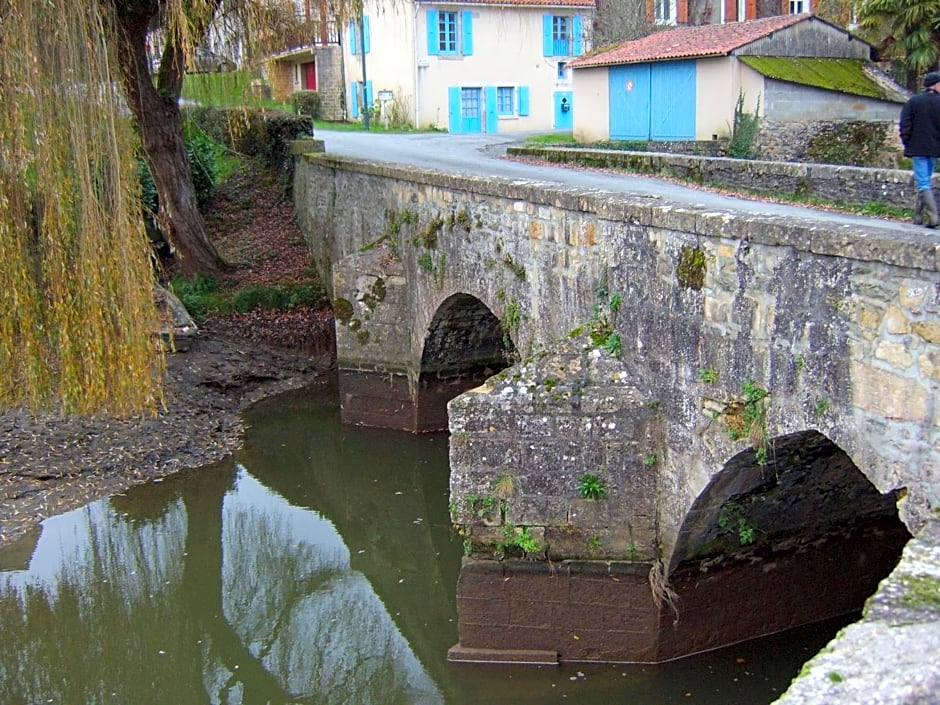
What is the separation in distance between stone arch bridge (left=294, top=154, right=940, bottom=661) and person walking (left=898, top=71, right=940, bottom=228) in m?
0.84

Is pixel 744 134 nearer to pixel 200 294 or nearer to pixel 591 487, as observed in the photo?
pixel 200 294

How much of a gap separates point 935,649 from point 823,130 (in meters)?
13.9

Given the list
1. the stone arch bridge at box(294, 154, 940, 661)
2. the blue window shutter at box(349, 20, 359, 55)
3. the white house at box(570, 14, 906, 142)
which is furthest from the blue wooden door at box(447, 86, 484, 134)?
the stone arch bridge at box(294, 154, 940, 661)

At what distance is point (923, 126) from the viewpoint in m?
6.98

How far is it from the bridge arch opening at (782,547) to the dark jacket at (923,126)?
6.83ft

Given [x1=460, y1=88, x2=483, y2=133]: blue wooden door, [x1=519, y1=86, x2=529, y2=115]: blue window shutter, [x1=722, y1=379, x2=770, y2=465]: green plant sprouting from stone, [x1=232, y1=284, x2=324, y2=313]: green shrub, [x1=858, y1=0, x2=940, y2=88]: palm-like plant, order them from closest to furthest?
[x1=722, y1=379, x2=770, y2=465]: green plant sprouting from stone, [x1=858, y1=0, x2=940, y2=88]: palm-like plant, [x1=232, y1=284, x2=324, y2=313]: green shrub, [x1=460, y1=88, x2=483, y2=133]: blue wooden door, [x1=519, y1=86, x2=529, y2=115]: blue window shutter

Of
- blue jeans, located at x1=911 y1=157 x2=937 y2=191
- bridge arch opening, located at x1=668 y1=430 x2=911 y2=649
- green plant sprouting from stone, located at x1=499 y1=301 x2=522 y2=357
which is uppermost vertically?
blue jeans, located at x1=911 y1=157 x2=937 y2=191

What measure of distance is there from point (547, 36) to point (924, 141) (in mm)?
25175

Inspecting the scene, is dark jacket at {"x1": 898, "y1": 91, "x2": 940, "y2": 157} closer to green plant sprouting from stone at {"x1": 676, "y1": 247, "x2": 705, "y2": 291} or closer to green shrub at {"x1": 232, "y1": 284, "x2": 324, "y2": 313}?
green plant sprouting from stone at {"x1": 676, "y1": 247, "x2": 705, "y2": 291}

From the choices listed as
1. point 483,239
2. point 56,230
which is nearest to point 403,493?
point 483,239

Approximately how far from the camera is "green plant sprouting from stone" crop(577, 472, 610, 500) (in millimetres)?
7559

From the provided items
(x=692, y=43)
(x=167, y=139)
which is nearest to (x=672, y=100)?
(x=692, y=43)

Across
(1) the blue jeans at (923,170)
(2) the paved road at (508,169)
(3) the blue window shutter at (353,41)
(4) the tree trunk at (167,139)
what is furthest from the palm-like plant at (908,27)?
(3) the blue window shutter at (353,41)

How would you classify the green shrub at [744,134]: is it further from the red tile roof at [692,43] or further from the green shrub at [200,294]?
the green shrub at [200,294]
